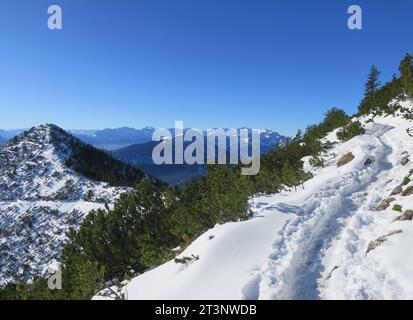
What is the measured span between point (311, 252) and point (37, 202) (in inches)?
5556

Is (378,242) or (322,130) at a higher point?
(322,130)

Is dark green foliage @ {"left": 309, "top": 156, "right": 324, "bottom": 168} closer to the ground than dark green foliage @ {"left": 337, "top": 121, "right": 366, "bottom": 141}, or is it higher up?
closer to the ground

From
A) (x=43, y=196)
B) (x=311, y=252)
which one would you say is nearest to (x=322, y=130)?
(x=311, y=252)

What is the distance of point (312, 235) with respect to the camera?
51.8 ft

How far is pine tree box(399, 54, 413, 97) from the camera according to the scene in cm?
3938

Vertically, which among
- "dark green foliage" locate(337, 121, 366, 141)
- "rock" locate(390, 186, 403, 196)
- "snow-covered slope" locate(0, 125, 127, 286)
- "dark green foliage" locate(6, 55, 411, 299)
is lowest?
"snow-covered slope" locate(0, 125, 127, 286)

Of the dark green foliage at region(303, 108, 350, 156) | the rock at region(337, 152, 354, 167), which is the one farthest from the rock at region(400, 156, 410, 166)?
the dark green foliage at region(303, 108, 350, 156)

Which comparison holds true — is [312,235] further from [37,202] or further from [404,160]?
[37,202]

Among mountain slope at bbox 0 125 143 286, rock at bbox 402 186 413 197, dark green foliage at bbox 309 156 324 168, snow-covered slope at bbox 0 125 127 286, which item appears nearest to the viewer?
rock at bbox 402 186 413 197

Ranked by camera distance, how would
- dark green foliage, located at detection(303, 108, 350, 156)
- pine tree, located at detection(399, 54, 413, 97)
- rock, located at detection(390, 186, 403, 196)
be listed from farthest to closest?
1. pine tree, located at detection(399, 54, 413, 97)
2. dark green foliage, located at detection(303, 108, 350, 156)
3. rock, located at detection(390, 186, 403, 196)

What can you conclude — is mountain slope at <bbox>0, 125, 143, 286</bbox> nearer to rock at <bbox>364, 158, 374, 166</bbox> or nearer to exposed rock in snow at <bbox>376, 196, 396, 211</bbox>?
rock at <bbox>364, 158, 374, 166</bbox>

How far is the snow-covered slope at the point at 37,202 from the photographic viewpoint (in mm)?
97938
